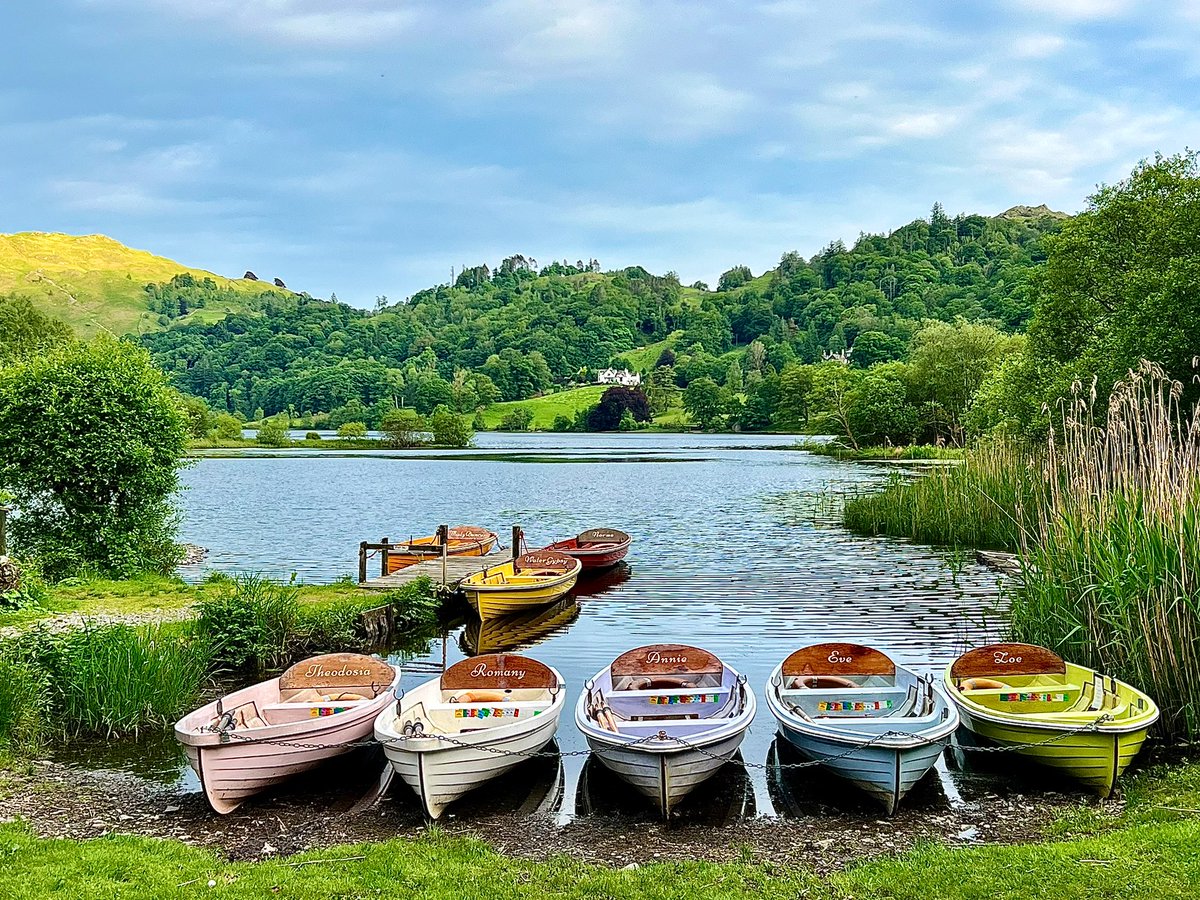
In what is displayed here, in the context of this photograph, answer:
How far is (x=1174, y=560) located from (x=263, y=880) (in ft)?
31.3

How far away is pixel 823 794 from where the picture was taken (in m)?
9.62

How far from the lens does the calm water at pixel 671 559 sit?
16.7 m

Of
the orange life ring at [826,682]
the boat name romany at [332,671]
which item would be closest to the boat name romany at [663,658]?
the orange life ring at [826,682]

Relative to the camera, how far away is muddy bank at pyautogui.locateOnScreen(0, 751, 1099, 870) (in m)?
7.99

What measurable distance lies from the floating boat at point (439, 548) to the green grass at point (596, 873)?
637 inches

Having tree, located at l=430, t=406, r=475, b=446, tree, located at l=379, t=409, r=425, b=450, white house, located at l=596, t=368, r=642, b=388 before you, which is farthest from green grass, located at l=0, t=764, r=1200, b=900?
white house, located at l=596, t=368, r=642, b=388

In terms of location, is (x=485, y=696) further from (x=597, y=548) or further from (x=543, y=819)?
(x=597, y=548)

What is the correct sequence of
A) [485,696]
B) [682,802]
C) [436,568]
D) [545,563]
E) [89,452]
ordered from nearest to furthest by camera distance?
[682,802] < [485,696] < [89,452] < [436,568] < [545,563]

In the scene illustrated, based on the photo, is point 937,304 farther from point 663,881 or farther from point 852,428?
point 663,881

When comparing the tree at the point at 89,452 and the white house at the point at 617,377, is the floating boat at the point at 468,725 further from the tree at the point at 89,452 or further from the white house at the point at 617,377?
the white house at the point at 617,377

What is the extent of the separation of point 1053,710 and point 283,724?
8.54 meters

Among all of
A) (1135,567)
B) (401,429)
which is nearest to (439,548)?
(1135,567)

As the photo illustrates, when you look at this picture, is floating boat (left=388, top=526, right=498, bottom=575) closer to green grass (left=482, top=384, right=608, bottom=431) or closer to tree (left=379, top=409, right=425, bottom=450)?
tree (left=379, top=409, right=425, bottom=450)

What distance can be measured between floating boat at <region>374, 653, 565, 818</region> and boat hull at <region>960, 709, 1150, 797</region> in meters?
4.99
